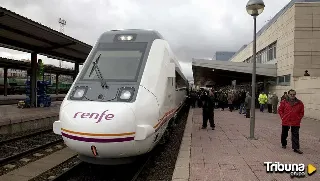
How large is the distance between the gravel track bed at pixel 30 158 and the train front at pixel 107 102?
2373mm

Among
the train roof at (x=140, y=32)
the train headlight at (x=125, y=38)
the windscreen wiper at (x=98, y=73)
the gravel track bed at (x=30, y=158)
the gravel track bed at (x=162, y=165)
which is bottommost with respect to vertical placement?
the gravel track bed at (x=30, y=158)

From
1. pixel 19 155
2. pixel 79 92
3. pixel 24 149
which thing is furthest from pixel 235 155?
pixel 24 149

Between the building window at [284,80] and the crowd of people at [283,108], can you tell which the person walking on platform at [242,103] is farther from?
the building window at [284,80]

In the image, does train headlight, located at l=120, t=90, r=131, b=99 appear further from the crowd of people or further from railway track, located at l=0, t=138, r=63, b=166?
the crowd of people

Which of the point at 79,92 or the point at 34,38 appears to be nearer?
the point at 79,92

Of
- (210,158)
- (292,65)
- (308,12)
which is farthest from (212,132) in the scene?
(308,12)

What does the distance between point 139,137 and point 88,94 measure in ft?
4.60

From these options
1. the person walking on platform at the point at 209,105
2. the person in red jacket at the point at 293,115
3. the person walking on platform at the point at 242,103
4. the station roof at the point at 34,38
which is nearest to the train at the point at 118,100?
the person in red jacket at the point at 293,115

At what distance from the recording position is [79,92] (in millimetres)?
5906

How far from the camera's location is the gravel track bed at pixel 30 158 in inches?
281

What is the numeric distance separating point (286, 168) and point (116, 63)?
416cm

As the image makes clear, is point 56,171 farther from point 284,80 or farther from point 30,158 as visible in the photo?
point 284,80

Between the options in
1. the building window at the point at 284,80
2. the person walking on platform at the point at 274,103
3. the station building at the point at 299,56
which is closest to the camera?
the station building at the point at 299,56

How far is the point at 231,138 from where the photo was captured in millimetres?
9531
